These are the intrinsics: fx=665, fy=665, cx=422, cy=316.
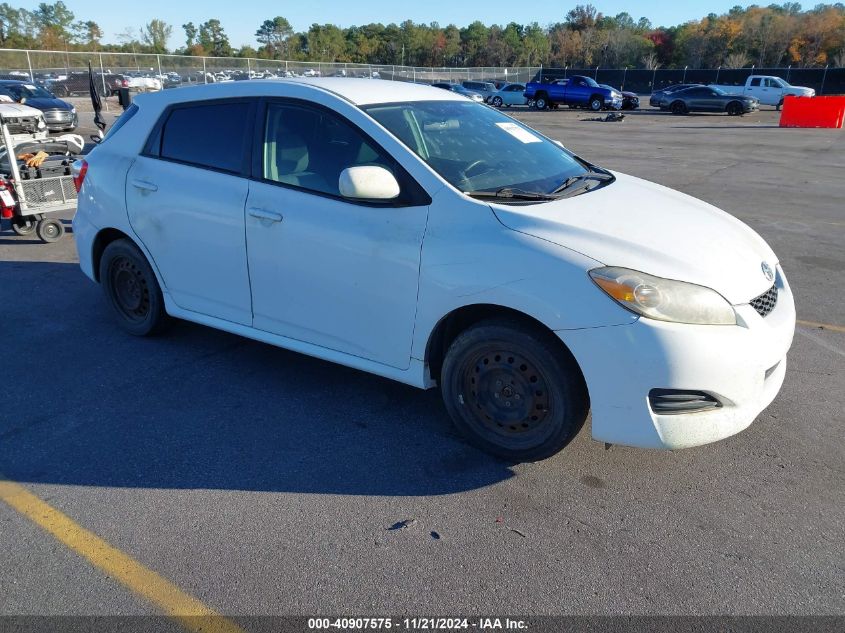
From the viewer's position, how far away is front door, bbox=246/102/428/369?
3.47 meters

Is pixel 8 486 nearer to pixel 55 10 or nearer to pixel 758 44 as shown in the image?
pixel 758 44

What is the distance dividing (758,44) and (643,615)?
10518 centimetres

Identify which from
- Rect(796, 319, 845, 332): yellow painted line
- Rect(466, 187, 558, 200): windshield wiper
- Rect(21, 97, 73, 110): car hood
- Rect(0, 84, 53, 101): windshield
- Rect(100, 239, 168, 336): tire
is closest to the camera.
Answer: Rect(466, 187, 558, 200): windshield wiper

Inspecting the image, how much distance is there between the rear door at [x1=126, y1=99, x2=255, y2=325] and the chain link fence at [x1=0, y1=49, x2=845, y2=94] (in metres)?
19.6

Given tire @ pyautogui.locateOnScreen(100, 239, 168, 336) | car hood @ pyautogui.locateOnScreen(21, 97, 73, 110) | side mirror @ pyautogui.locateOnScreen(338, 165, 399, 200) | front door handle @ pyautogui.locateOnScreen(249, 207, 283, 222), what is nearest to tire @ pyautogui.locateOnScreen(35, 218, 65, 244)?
tire @ pyautogui.locateOnScreen(100, 239, 168, 336)

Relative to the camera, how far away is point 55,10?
111875mm

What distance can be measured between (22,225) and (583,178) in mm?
7220

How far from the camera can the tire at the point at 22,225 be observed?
8.15 metres

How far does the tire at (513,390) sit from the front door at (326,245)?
358mm

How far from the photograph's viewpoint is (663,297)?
9.49ft

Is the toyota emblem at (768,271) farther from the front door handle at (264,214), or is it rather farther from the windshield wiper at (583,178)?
the front door handle at (264,214)

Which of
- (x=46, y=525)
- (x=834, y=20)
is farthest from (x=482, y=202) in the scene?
(x=834, y=20)

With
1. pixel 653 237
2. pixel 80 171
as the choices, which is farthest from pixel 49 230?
pixel 653 237

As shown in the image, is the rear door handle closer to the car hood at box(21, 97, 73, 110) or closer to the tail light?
the tail light
